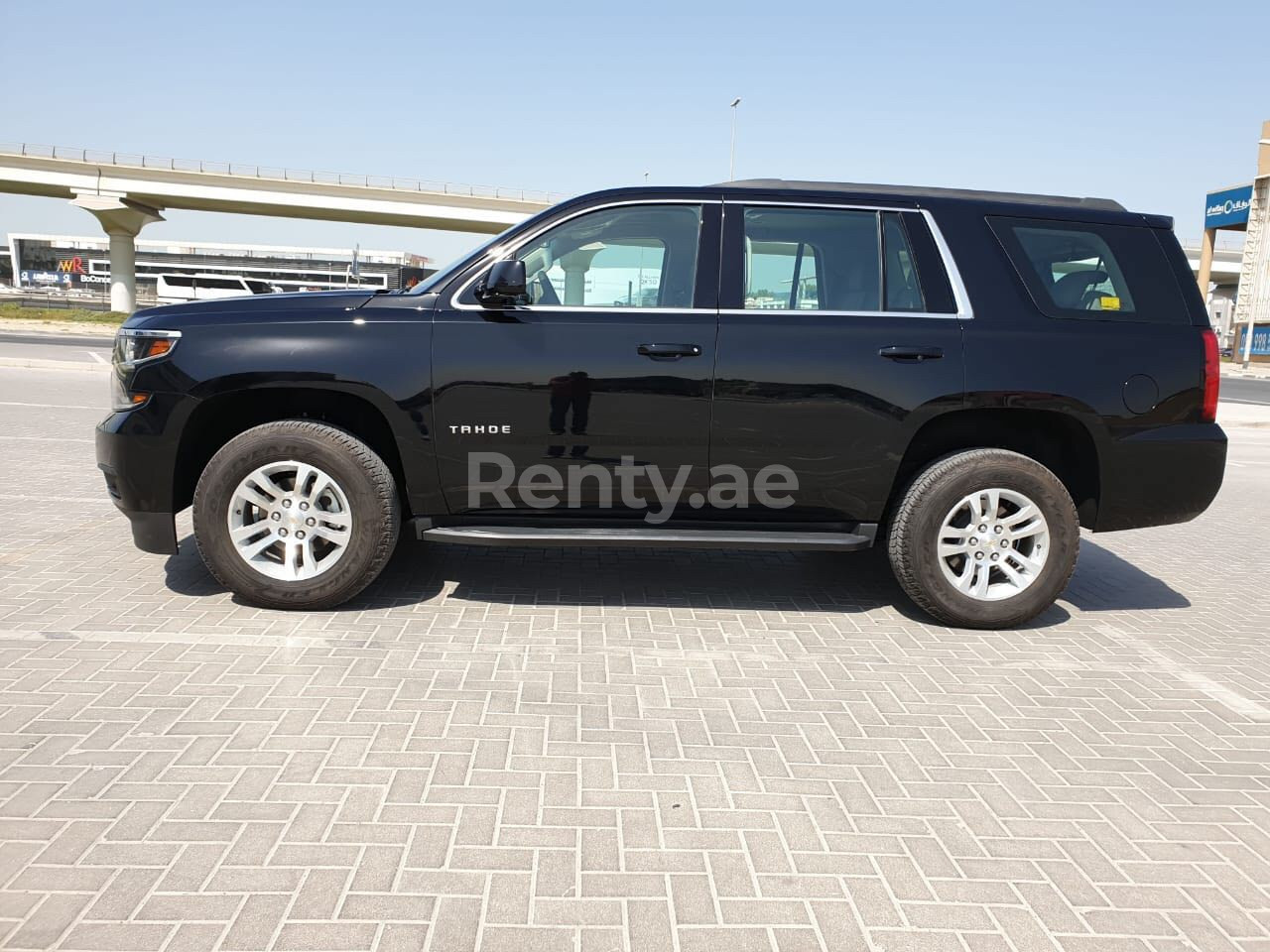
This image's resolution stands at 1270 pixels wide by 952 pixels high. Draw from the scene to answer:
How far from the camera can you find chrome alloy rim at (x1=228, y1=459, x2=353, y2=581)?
4.40 metres

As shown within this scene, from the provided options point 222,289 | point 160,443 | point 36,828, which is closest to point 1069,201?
point 160,443

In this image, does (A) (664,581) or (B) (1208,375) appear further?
(A) (664,581)

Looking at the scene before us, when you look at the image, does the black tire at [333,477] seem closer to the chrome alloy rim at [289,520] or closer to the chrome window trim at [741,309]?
the chrome alloy rim at [289,520]

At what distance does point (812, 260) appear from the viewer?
458cm

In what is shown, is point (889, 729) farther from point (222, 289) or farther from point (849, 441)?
point (222, 289)

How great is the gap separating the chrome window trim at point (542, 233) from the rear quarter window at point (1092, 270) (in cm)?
154

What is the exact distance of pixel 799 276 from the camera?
4.57 meters

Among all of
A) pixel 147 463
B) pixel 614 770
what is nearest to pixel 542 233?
pixel 147 463

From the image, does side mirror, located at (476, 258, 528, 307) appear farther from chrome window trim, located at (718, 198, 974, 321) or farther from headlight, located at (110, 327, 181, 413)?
headlight, located at (110, 327, 181, 413)

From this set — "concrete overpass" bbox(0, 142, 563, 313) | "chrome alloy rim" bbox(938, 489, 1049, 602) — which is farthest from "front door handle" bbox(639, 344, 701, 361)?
"concrete overpass" bbox(0, 142, 563, 313)

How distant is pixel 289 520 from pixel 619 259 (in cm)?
201

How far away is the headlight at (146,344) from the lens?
14.2 feet

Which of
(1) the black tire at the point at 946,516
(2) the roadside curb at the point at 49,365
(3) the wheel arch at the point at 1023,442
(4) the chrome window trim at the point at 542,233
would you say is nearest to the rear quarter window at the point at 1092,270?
(3) the wheel arch at the point at 1023,442

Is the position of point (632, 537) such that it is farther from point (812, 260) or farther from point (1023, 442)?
point (1023, 442)
